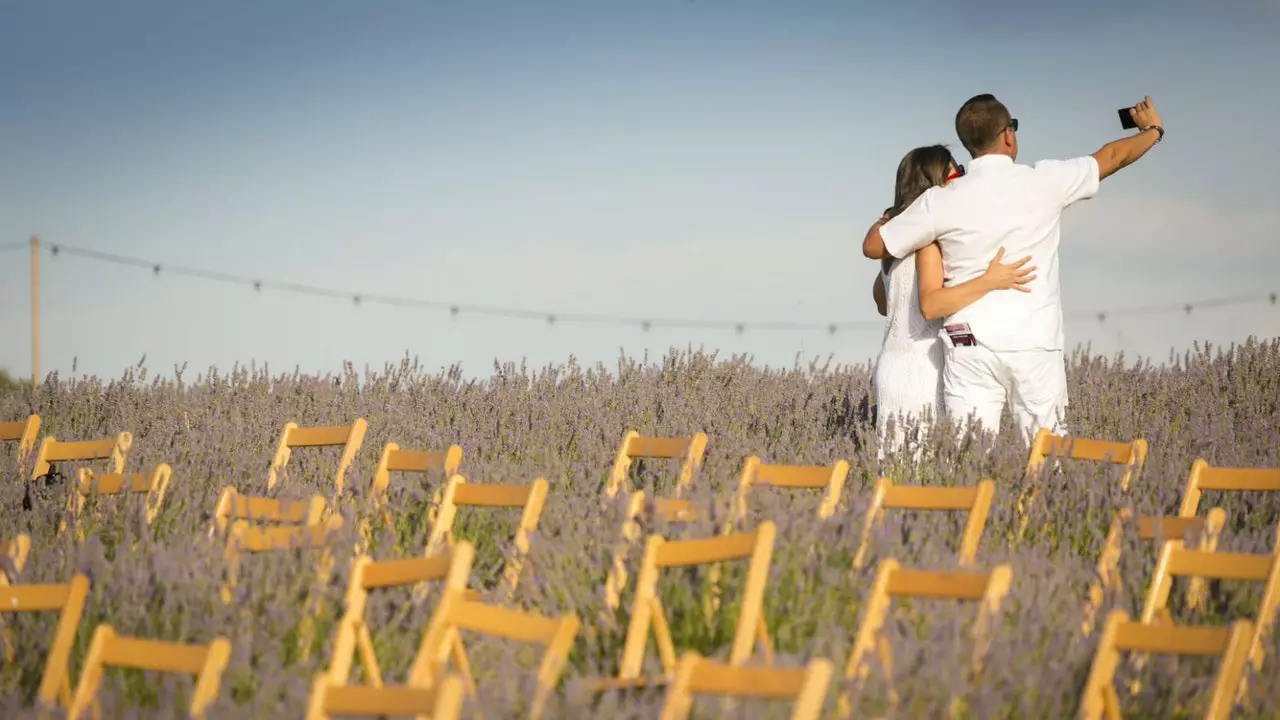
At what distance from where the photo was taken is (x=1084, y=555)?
184 inches

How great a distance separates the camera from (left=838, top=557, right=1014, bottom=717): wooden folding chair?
2.97 m

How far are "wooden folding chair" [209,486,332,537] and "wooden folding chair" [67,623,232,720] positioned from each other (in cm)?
113

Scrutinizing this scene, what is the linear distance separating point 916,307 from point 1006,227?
1.61 ft

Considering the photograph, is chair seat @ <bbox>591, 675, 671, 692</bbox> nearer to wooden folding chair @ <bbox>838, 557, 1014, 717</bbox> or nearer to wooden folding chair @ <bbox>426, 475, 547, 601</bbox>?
wooden folding chair @ <bbox>838, 557, 1014, 717</bbox>

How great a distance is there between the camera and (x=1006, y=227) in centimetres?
500

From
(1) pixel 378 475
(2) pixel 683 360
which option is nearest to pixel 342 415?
(2) pixel 683 360

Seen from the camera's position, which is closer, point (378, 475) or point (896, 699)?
point (896, 699)

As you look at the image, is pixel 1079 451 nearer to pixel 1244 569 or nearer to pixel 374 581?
pixel 1244 569

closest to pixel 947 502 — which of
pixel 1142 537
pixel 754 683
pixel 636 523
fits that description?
pixel 1142 537

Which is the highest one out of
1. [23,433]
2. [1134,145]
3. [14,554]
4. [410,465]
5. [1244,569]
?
[1134,145]

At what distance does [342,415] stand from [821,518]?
14.9 ft

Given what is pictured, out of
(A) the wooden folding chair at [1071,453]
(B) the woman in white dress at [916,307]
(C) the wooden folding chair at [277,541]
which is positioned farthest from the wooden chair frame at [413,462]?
(A) the wooden folding chair at [1071,453]

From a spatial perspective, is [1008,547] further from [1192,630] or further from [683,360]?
[683,360]

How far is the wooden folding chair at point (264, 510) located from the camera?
4.33m
